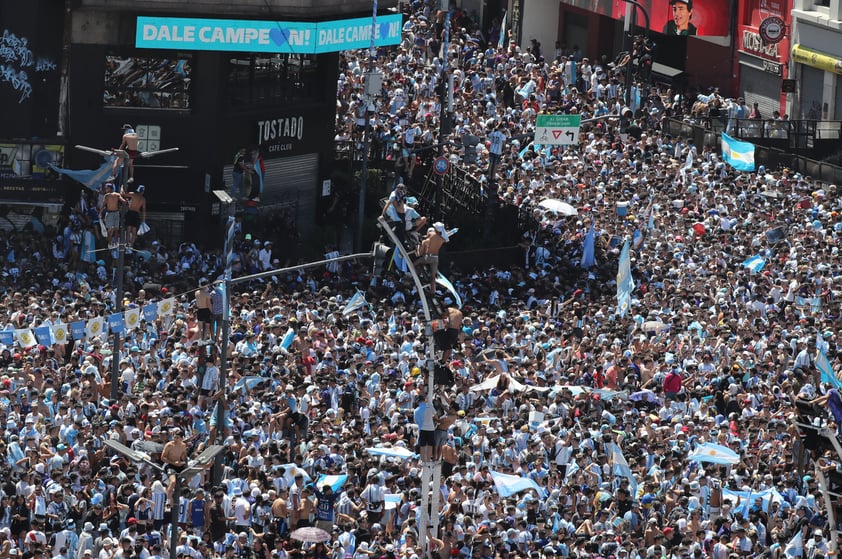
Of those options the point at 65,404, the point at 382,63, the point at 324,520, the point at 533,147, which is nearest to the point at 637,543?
the point at 324,520

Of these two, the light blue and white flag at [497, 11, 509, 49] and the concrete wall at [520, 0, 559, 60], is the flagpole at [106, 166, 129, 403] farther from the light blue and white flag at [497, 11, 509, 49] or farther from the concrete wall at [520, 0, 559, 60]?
the concrete wall at [520, 0, 559, 60]

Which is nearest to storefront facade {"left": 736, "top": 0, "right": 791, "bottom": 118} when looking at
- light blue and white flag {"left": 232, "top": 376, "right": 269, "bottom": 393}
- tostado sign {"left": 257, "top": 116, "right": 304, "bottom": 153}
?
tostado sign {"left": 257, "top": 116, "right": 304, "bottom": 153}

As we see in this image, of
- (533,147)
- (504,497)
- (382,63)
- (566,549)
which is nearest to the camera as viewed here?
(566,549)

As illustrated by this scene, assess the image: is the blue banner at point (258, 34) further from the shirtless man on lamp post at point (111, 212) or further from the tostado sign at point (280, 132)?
the shirtless man on lamp post at point (111, 212)

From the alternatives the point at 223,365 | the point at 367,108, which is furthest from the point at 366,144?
the point at 223,365

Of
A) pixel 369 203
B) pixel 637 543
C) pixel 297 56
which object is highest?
pixel 297 56

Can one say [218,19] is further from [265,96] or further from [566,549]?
[566,549]
